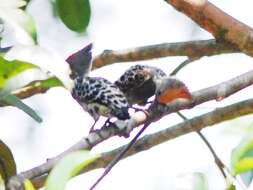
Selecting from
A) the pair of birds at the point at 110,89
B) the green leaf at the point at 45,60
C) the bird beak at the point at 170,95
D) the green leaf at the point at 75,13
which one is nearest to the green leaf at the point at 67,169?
the green leaf at the point at 45,60

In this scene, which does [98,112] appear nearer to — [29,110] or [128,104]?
[128,104]

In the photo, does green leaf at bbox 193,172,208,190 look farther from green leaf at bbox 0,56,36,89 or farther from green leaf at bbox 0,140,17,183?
green leaf at bbox 0,140,17,183

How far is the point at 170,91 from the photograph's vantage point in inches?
32.0

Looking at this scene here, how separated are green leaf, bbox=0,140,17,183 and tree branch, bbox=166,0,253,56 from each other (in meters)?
0.40

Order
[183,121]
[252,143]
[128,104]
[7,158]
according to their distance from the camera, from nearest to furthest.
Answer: [252,143] → [7,158] → [128,104] → [183,121]

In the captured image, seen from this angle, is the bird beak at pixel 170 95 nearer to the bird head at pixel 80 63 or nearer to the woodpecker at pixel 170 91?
the woodpecker at pixel 170 91

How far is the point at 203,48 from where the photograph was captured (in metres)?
1.38

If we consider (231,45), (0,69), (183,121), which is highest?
(0,69)

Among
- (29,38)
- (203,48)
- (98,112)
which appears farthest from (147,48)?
(29,38)

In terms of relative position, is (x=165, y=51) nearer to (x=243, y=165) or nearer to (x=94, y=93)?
(x=94, y=93)

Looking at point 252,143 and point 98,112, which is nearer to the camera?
→ point 252,143

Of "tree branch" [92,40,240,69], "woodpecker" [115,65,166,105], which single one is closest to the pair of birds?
"woodpecker" [115,65,166,105]

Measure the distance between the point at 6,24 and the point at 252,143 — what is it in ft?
0.95

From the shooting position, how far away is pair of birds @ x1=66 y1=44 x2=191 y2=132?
1177 millimetres
